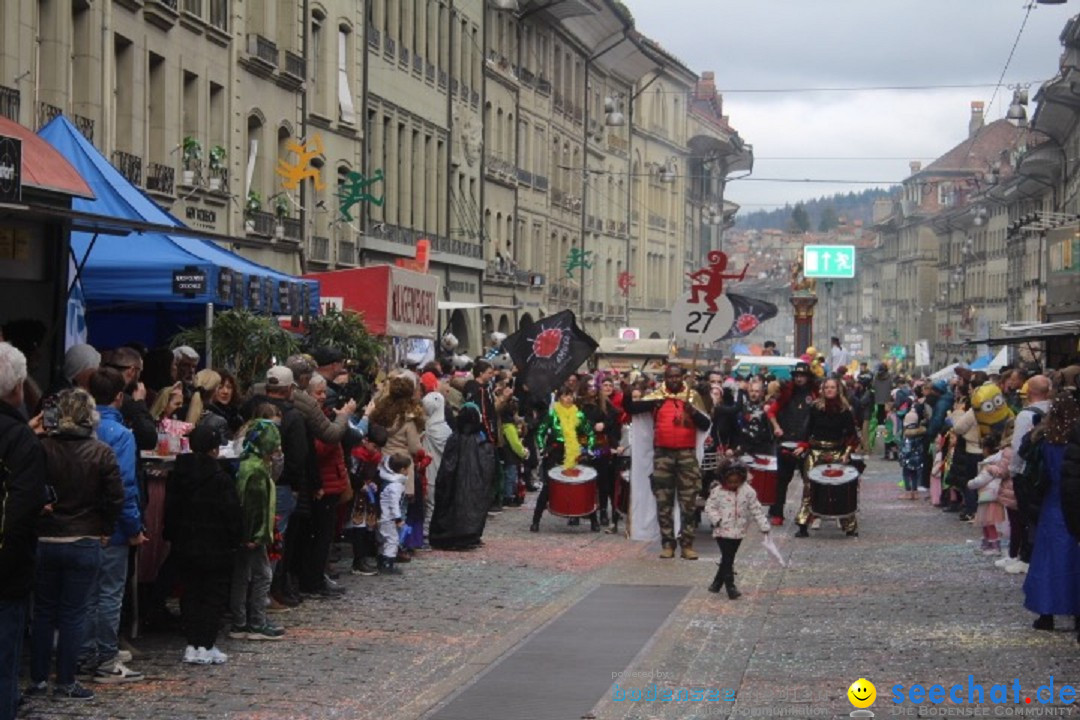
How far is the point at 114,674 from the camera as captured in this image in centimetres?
1242

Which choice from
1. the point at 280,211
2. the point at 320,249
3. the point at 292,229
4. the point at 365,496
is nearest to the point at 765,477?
the point at 365,496

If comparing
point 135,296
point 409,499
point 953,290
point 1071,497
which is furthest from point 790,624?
point 953,290

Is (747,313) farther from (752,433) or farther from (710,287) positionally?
(710,287)

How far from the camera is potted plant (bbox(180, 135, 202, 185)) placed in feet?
106

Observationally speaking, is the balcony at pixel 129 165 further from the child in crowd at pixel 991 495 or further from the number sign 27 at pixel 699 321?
the child in crowd at pixel 991 495

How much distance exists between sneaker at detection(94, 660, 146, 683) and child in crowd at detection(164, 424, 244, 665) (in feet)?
2.43

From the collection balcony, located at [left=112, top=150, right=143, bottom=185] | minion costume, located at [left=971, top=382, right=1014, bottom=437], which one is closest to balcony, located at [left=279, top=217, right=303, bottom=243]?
balcony, located at [left=112, top=150, right=143, bottom=185]

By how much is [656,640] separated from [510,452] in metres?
12.6

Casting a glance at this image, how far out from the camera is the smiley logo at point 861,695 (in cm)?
1125

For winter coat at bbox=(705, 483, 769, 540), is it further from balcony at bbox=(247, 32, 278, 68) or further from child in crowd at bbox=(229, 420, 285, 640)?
balcony at bbox=(247, 32, 278, 68)

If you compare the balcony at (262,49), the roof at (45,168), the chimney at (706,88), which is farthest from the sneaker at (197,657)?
the chimney at (706,88)

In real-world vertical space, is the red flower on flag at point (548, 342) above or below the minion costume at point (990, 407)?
above

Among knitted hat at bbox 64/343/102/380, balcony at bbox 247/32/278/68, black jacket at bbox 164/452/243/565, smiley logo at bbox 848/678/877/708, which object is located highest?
balcony at bbox 247/32/278/68

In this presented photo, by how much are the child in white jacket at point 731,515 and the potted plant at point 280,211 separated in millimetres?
21285
